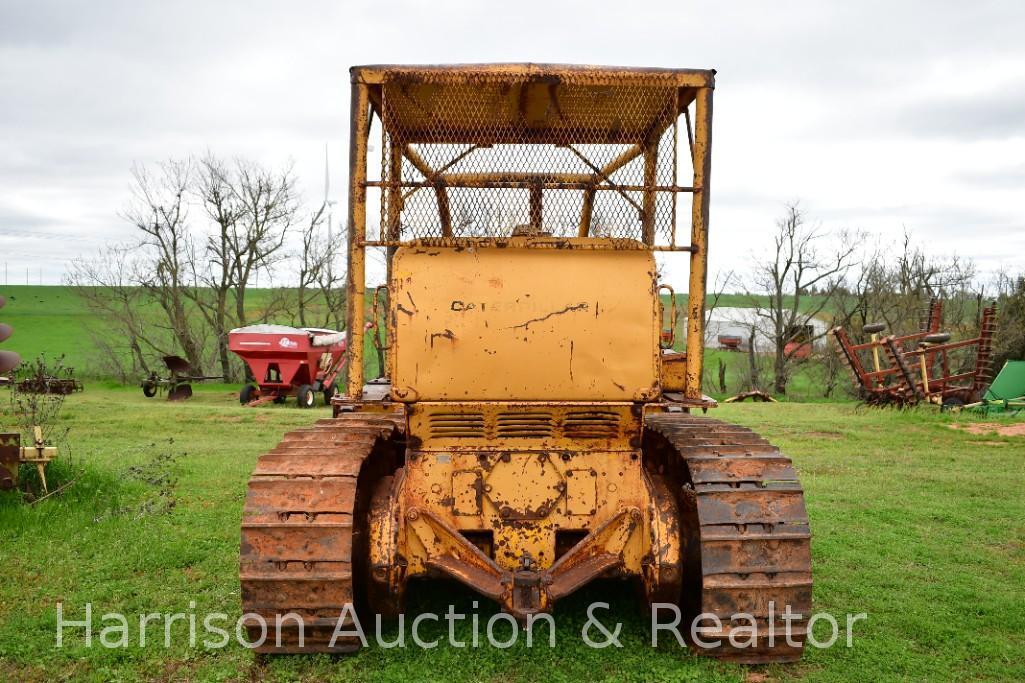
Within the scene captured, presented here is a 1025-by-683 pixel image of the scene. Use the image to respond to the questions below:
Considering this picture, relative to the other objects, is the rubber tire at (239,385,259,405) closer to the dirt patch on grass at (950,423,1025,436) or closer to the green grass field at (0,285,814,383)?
the green grass field at (0,285,814,383)

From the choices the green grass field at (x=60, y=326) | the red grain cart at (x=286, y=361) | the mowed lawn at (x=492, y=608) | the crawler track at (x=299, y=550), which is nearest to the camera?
the crawler track at (x=299, y=550)

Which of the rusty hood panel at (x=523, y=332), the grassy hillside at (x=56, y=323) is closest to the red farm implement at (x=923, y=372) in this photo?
the rusty hood panel at (x=523, y=332)

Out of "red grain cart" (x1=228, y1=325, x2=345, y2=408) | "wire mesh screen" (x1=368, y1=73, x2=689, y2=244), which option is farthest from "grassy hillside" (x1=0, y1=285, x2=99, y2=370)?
"wire mesh screen" (x1=368, y1=73, x2=689, y2=244)

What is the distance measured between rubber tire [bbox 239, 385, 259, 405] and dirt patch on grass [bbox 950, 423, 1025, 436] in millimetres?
15515

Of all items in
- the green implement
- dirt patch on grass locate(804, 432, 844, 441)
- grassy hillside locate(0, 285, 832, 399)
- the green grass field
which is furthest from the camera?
the green grass field

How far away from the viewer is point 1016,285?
2267cm

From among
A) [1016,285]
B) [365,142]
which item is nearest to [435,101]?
[365,142]

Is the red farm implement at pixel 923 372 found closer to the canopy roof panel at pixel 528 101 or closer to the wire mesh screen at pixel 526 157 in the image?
the wire mesh screen at pixel 526 157

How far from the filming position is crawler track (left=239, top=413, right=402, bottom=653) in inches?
147

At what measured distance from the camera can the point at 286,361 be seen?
19.5 m

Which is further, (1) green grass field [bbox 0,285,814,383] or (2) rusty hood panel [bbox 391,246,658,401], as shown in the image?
(1) green grass field [bbox 0,285,814,383]

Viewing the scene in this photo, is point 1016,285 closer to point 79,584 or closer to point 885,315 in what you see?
point 885,315

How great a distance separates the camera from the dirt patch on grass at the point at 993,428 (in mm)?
12750

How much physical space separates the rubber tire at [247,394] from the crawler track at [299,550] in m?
16.9
